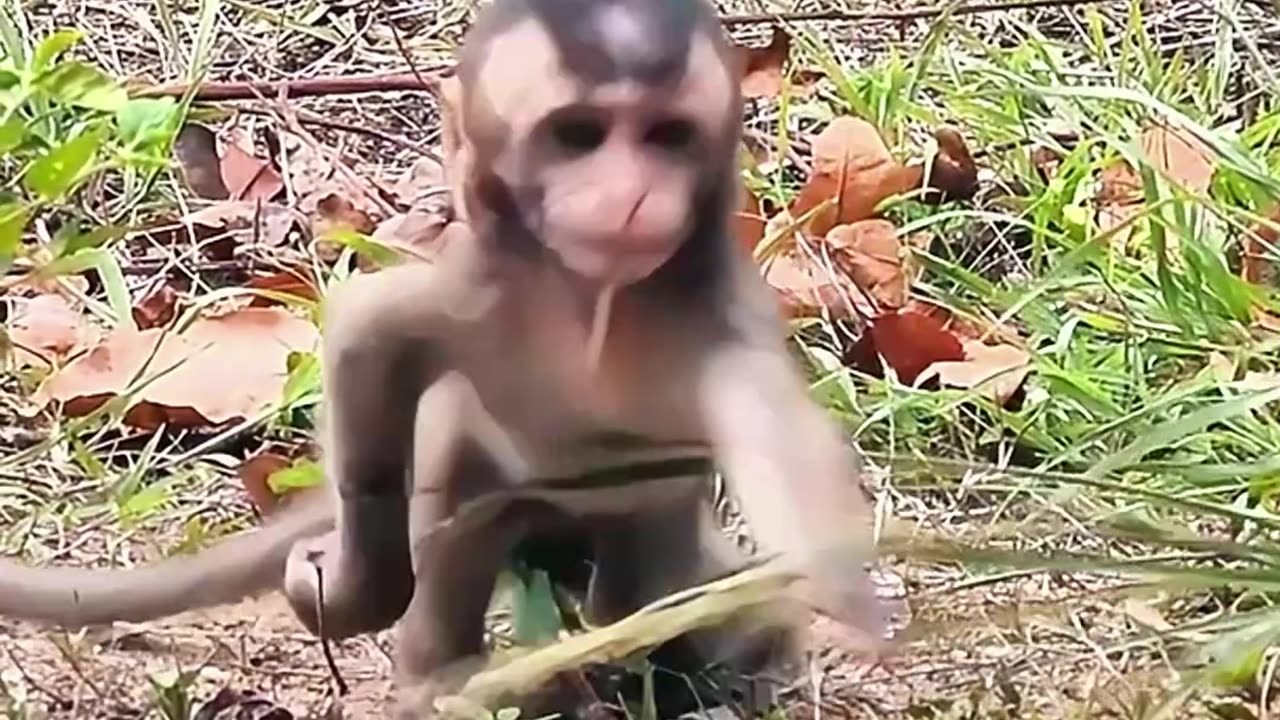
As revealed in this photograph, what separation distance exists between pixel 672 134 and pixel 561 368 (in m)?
0.19

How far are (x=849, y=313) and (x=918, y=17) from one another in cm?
59

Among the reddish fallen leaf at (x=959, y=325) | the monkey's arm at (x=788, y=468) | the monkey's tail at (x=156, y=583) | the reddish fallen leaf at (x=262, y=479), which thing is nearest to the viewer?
the monkey's arm at (x=788, y=468)

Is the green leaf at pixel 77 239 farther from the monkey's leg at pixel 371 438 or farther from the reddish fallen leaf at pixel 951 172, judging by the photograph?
the reddish fallen leaf at pixel 951 172

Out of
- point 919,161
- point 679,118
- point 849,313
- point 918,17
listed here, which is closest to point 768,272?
point 849,313

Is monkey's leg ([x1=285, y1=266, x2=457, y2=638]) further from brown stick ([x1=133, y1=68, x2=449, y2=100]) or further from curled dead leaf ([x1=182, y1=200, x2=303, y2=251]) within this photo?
brown stick ([x1=133, y1=68, x2=449, y2=100])

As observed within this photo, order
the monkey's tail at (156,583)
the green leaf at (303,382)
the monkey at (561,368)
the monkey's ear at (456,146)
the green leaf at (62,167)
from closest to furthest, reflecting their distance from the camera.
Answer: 1. the monkey at (561,368)
2. the monkey's ear at (456,146)
3. the monkey's tail at (156,583)
4. the green leaf at (62,167)
5. the green leaf at (303,382)

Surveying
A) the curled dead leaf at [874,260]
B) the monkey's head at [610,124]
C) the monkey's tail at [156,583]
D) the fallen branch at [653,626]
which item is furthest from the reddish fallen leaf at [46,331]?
the fallen branch at [653,626]

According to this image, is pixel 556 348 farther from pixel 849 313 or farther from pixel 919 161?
pixel 919 161

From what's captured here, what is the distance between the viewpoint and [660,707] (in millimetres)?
1932

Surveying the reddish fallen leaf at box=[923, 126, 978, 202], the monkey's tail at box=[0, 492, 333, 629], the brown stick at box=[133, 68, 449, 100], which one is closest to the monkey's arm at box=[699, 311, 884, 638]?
the monkey's tail at box=[0, 492, 333, 629]

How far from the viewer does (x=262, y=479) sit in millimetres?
2197

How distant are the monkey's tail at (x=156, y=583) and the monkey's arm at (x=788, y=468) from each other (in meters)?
0.36

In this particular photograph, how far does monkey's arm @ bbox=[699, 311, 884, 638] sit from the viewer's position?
159cm

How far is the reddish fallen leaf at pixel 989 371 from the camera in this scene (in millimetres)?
2324
